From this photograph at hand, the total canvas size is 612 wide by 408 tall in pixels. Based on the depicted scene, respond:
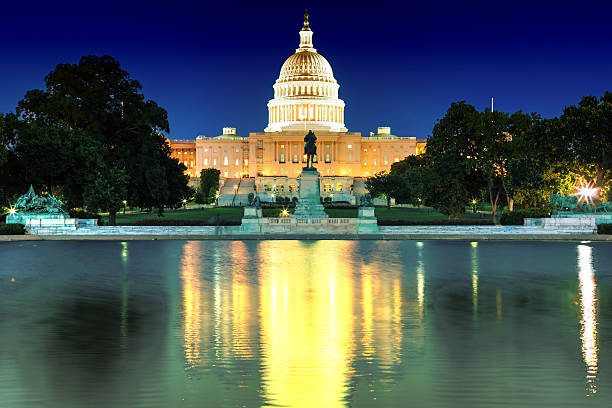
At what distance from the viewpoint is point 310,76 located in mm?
182500

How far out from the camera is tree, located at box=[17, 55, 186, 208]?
50.5 m

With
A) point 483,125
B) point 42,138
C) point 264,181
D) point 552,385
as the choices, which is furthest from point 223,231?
point 264,181

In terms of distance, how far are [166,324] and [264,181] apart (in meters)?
146

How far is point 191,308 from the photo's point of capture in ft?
50.8

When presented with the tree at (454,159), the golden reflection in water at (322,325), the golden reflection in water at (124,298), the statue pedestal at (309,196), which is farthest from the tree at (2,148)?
the tree at (454,159)

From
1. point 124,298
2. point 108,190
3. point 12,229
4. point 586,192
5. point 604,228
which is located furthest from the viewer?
point 586,192

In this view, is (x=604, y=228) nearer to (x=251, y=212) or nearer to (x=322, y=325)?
(x=251, y=212)

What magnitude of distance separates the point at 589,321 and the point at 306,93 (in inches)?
6815

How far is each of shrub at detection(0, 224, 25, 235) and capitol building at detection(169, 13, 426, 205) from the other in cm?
12402

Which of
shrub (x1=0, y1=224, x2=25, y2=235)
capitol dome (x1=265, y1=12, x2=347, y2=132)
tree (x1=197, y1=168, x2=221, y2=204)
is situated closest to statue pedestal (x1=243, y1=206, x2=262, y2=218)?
shrub (x1=0, y1=224, x2=25, y2=235)

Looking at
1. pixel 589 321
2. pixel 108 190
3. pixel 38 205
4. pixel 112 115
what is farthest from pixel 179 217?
pixel 589 321

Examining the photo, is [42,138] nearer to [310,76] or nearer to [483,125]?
[483,125]

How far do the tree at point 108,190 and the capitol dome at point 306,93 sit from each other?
433 ft

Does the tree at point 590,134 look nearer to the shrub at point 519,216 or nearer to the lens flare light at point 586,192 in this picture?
the lens flare light at point 586,192
